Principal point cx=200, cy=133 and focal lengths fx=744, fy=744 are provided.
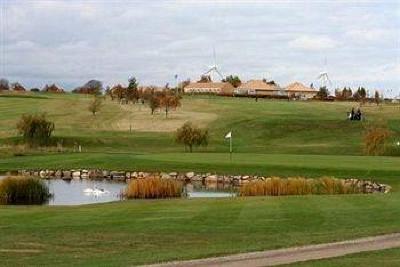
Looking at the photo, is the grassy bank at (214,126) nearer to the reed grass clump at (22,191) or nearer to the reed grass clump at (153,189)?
the reed grass clump at (153,189)

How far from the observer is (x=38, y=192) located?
38656 mm

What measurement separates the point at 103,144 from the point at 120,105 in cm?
5475

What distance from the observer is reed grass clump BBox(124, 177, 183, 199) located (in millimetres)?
37616

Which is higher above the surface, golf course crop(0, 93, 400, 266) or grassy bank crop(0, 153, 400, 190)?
golf course crop(0, 93, 400, 266)

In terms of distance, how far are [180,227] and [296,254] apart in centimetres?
626

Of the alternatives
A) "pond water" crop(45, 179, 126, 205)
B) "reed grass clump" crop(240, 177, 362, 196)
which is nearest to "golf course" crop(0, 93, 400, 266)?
"reed grass clump" crop(240, 177, 362, 196)

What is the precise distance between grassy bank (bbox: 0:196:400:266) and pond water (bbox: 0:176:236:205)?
9895 millimetres

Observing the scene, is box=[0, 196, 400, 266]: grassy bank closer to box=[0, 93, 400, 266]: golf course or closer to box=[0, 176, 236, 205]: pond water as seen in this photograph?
box=[0, 93, 400, 266]: golf course

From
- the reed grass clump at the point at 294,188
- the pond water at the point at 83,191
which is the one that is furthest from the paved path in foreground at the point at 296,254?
the pond water at the point at 83,191

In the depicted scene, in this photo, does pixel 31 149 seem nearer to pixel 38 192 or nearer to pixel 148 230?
pixel 38 192

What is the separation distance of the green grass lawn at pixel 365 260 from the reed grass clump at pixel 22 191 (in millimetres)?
24550

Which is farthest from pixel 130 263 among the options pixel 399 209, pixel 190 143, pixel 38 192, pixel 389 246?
pixel 190 143

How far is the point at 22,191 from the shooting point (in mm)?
38000

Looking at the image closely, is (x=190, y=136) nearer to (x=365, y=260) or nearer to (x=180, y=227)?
(x=180, y=227)
